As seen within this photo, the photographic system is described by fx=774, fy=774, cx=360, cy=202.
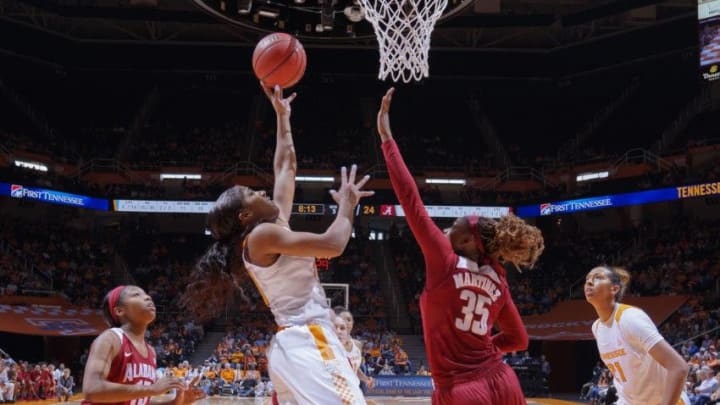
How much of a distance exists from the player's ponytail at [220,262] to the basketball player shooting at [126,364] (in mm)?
757

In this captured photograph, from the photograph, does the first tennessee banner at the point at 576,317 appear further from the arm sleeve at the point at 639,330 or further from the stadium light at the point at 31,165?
the stadium light at the point at 31,165

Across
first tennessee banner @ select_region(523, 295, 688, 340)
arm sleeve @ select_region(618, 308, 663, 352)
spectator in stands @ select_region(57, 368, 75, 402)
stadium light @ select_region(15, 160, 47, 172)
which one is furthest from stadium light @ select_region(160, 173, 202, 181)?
arm sleeve @ select_region(618, 308, 663, 352)

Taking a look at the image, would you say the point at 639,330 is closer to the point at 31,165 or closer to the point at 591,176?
the point at 591,176

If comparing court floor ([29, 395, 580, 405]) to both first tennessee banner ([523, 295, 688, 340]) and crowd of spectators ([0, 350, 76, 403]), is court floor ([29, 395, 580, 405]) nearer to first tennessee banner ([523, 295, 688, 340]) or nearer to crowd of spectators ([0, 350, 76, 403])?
crowd of spectators ([0, 350, 76, 403])

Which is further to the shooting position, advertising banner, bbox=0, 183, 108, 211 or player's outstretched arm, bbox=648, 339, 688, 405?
advertising banner, bbox=0, 183, 108, 211

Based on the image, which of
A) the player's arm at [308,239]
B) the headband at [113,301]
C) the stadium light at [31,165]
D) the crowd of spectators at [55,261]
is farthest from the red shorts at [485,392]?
the stadium light at [31,165]

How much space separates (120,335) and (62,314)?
19104 mm

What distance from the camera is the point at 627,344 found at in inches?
183

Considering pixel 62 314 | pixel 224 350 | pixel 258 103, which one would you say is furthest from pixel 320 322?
pixel 258 103

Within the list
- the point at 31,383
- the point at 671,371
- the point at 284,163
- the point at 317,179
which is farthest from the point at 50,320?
the point at 671,371

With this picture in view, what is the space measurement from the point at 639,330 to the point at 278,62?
266 centimetres

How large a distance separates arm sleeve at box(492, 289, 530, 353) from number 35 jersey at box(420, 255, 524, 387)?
0.25m

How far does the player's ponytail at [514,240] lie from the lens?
3.26 metres

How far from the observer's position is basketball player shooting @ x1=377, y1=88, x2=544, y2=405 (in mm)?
3230
